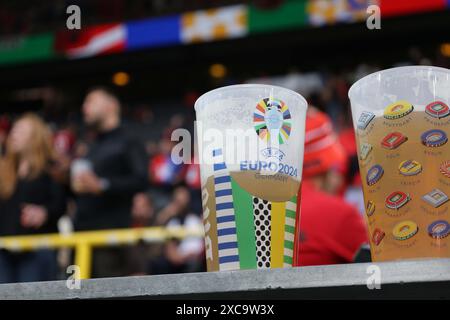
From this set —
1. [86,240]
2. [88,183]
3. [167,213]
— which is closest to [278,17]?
[167,213]

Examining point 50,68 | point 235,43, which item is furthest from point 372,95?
point 50,68

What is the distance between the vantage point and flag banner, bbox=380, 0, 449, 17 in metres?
4.62

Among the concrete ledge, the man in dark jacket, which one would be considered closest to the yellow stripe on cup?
the concrete ledge

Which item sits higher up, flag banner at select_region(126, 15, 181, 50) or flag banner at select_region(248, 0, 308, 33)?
flag banner at select_region(126, 15, 181, 50)

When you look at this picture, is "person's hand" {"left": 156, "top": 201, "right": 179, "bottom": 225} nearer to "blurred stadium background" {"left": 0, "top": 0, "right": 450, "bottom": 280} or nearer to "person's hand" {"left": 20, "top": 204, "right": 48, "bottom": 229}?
"blurred stadium background" {"left": 0, "top": 0, "right": 450, "bottom": 280}

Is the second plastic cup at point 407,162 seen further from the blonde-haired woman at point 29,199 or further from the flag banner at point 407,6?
the flag banner at point 407,6

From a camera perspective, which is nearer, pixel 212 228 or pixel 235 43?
pixel 212 228

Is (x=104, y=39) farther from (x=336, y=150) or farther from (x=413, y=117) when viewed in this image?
(x=413, y=117)

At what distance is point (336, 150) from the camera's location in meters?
2.13

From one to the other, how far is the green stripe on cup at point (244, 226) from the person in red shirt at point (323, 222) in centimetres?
97

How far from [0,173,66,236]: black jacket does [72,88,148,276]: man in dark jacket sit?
175 mm

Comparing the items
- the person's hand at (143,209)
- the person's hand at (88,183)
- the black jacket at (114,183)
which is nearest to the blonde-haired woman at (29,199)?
the black jacket at (114,183)

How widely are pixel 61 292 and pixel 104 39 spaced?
487 centimetres

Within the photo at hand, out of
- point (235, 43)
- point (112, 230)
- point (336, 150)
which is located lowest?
point (336, 150)
